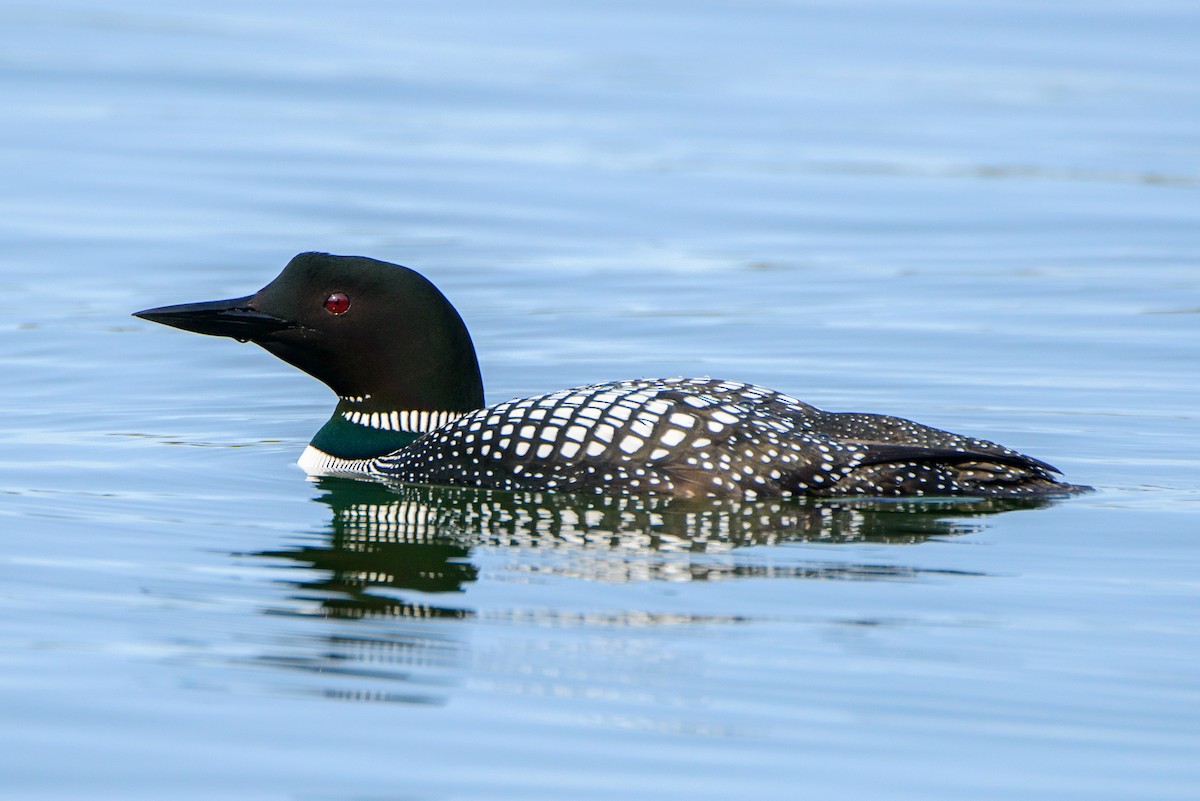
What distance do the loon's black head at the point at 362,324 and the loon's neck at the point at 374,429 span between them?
0.03m

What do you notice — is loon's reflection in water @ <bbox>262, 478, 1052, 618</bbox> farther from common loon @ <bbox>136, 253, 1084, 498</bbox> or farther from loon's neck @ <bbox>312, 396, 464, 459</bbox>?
loon's neck @ <bbox>312, 396, 464, 459</bbox>

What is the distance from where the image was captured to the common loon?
568 centimetres

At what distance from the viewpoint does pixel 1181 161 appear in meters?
12.7

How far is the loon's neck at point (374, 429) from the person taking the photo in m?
6.33

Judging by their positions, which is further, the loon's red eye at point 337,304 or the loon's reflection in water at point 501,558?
the loon's red eye at point 337,304

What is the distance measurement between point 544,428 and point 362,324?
0.80 metres

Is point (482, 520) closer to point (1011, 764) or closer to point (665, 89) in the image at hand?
point (1011, 764)

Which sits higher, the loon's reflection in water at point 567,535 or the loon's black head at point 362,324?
the loon's black head at point 362,324

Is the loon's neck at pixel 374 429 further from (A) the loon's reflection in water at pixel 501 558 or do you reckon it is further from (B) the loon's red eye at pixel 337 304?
(B) the loon's red eye at pixel 337 304

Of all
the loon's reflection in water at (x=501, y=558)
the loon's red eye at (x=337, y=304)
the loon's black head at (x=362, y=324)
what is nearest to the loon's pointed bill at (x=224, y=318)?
the loon's black head at (x=362, y=324)

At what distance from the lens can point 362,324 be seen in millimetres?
6266

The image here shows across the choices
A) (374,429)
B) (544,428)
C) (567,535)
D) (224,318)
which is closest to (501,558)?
(567,535)

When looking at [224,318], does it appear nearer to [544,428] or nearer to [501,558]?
[544,428]

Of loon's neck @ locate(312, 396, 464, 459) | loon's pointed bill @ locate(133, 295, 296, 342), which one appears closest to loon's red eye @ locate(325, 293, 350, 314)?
loon's pointed bill @ locate(133, 295, 296, 342)
